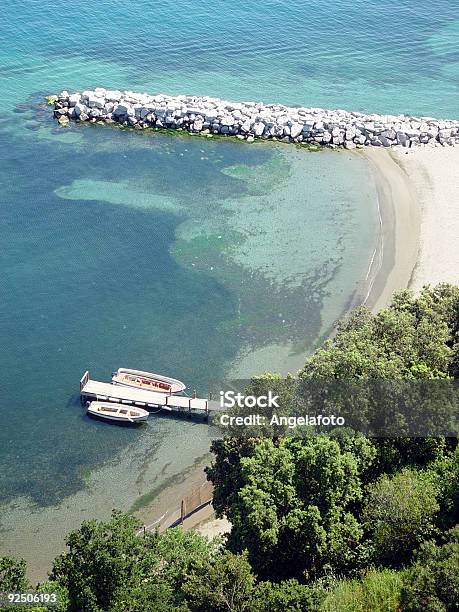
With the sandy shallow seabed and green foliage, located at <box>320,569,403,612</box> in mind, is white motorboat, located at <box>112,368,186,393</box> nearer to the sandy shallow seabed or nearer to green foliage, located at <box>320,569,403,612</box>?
green foliage, located at <box>320,569,403,612</box>

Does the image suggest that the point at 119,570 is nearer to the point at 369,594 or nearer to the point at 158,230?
the point at 369,594

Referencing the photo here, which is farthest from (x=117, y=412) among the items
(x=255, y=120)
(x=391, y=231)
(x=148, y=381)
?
(x=255, y=120)

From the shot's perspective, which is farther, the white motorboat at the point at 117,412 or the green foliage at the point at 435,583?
the white motorboat at the point at 117,412

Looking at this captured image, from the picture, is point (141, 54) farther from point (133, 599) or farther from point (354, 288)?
point (133, 599)

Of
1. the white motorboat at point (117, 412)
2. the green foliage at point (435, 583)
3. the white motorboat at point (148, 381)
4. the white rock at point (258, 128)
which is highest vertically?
the white rock at point (258, 128)

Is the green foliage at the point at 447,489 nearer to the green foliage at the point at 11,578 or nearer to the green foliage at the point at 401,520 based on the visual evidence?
the green foliage at the point at 401,520

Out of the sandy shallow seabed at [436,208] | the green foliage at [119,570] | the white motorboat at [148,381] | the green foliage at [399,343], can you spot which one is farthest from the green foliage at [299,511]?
the sandy shallow seabed at [436,208]

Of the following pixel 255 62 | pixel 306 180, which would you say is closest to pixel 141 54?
pixel 255 62
